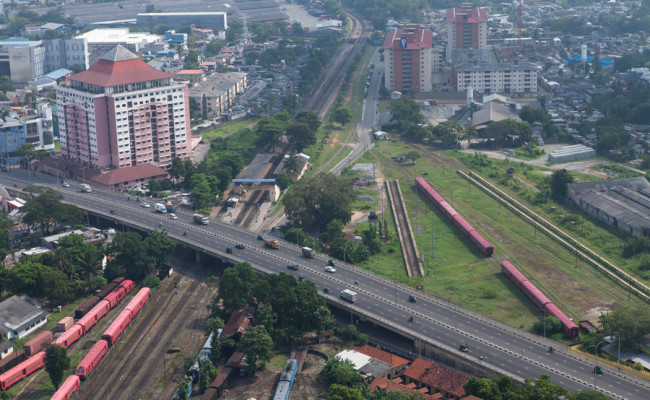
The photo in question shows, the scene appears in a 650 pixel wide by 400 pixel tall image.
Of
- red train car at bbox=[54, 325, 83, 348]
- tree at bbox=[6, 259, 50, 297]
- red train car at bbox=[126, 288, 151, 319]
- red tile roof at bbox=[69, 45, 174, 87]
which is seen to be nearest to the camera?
red train car at bbox=[54, 325, 83, 348]

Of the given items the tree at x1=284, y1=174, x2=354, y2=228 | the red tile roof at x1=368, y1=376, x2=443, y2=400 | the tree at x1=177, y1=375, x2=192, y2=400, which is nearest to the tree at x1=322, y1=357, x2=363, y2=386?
the red tile roof at x1=368, y1=376, x2=443, y2=400

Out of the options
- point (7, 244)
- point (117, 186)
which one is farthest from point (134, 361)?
point (117, 186)

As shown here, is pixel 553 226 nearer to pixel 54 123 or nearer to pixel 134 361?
pixel 134 361

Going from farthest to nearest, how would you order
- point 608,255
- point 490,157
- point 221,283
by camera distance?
point 490,157 < point 608,255 < point 221,283

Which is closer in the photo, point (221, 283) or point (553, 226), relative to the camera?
point (221, 283)

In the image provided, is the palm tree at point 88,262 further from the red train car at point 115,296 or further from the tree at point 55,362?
the tree at point 55,362

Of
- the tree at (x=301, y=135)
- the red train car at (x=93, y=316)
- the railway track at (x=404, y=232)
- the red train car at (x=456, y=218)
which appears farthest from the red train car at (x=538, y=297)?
the tree at (x=301, y=135)

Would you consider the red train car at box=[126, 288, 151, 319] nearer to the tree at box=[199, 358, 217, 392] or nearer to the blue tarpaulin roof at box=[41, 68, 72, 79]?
the tree at box=[199, 358, 217, 392]
